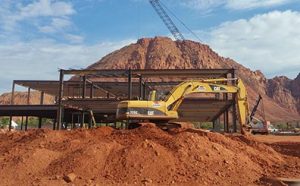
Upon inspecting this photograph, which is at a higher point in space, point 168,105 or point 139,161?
point 168,105

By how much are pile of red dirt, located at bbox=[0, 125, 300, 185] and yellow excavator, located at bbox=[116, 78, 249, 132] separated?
158 inches

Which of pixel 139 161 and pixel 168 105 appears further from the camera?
pixel 168 105

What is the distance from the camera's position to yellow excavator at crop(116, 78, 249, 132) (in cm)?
2234

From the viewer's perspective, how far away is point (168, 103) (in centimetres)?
2341

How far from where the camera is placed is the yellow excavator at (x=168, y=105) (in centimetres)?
2234

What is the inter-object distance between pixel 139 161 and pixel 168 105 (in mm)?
8758

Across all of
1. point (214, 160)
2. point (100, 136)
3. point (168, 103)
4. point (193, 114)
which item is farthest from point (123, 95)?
point (214, 160)

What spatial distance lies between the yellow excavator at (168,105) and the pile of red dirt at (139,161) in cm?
402

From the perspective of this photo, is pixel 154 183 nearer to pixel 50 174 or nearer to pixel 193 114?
pixel 50 174

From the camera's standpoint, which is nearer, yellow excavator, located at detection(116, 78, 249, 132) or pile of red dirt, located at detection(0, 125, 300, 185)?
pile of red dirt, located at detection(0, 125, 300, 185)

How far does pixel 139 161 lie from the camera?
14859mm

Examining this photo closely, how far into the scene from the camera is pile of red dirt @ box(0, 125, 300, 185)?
14.1 m

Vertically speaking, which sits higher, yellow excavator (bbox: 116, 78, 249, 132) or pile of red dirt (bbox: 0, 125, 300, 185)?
yellow excavator (bbox: 116, 78, 249, 132)

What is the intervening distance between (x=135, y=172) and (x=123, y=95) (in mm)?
45532
